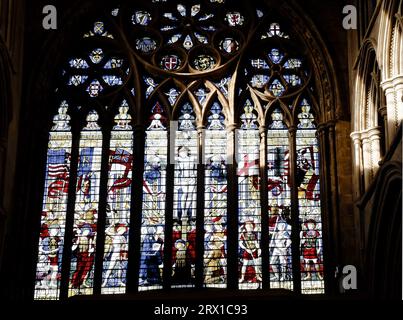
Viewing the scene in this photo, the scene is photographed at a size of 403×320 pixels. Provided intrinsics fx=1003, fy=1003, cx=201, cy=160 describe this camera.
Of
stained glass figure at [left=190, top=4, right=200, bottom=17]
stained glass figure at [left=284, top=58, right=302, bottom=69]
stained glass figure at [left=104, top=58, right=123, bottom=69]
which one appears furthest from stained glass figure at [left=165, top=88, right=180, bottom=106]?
stained glass figure at [left=284, top=58, right=302, bottom=69]

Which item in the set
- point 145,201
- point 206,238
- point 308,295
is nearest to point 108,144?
point 145,201

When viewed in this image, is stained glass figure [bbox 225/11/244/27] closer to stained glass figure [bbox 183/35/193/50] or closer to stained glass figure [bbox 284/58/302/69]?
stained glass figure [bbox 183/35/193/50]

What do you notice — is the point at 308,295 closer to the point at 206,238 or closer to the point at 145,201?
the point at 206,238

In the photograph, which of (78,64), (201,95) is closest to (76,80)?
(78,64)

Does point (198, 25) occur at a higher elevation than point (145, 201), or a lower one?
higher

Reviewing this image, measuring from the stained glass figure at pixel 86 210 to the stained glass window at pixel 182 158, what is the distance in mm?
24

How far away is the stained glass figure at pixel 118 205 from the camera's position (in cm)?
1736

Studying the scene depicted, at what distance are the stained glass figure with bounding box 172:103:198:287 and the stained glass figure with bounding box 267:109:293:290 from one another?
4.44ft

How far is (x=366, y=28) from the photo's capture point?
56.4ft

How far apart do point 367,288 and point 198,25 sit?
6335mm

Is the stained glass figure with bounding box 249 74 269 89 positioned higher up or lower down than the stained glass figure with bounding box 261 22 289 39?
lower down

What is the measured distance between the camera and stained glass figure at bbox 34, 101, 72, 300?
17.3 m

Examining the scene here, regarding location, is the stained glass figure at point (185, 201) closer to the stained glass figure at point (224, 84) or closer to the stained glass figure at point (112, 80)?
the stained glass figure at point (224, 84)

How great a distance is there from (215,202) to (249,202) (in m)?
0.61
